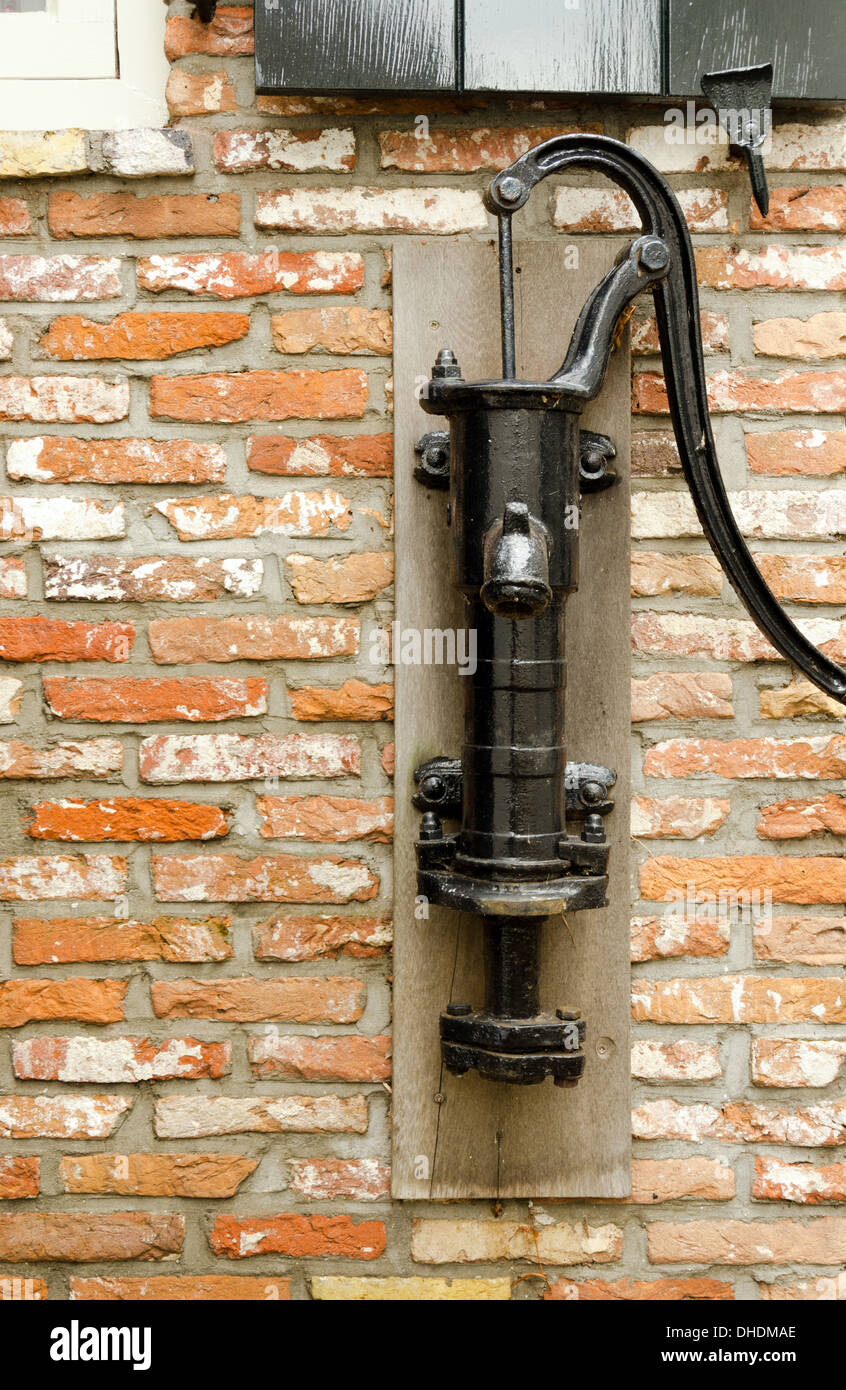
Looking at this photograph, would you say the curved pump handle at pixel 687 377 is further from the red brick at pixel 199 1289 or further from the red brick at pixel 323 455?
the red brick at pixel 199 1289

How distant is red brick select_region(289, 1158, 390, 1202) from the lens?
140 cm

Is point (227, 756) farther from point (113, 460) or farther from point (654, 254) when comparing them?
point (654, 254)

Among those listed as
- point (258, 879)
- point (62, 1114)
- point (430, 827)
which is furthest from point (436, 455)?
point (62, 1114)

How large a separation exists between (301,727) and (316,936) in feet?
0.85

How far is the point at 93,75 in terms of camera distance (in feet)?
4.51

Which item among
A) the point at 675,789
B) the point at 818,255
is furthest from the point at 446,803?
the point at 818,255

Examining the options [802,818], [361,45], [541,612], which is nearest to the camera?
[541,612]

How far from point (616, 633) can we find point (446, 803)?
30 cm

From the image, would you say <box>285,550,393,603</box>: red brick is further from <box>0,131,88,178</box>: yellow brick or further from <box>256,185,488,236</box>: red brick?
<box>0,131,88,178</box>: yellow brick

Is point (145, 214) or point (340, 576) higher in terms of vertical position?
point (145, 214)

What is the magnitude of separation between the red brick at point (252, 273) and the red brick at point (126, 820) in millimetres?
626

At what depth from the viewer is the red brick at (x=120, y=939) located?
4.58 feet

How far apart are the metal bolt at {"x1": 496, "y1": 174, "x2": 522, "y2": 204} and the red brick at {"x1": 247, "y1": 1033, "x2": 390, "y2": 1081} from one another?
3.25 ft

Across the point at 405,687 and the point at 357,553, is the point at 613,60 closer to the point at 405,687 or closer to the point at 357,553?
the point at 357,553
